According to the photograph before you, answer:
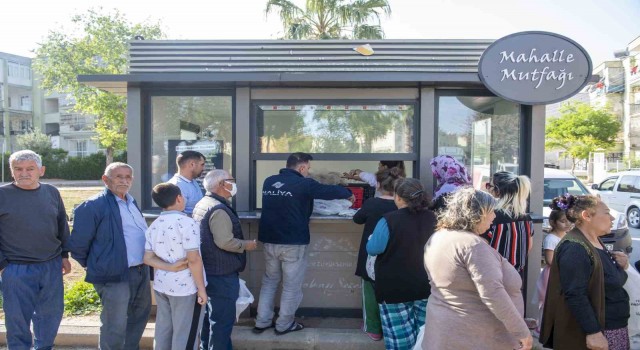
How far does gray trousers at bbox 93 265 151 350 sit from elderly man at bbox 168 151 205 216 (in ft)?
2.29

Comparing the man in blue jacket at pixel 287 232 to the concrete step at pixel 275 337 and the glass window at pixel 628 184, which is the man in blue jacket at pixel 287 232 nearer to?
the concrete step at pixel 275 337

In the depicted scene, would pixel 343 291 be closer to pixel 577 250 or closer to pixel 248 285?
pixel 248 285

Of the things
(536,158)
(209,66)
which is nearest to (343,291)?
(536,158)

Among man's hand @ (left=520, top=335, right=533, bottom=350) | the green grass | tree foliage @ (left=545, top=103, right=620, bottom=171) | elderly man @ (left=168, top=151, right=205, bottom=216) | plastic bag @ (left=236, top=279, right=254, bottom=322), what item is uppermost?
tree foliage @ (left=545, top=103, right=620, bottom=171)

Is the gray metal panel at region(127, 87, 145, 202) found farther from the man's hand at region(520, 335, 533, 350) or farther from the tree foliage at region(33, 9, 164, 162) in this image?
the tree foliage at region(33, 9, 164, 162)

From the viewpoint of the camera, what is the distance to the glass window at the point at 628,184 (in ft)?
43.1

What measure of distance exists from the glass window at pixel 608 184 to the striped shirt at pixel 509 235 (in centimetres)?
1282

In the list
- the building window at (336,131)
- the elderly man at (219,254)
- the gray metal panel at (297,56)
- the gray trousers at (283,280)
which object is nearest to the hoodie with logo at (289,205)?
the gray trousers at (283,280)

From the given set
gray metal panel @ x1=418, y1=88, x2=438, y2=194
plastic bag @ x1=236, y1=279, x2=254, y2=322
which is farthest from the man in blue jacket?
gray metal panel @ x1=418, y1=88, x2=438, y2=194

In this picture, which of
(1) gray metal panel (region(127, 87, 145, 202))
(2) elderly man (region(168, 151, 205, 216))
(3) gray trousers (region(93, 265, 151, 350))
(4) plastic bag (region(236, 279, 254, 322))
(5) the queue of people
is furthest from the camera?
(1) gray metal panel (region(127, 87, 145, 202))

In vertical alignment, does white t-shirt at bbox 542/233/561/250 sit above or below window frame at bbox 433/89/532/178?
below

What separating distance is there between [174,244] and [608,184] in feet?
48.5

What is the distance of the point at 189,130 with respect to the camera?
5020mm

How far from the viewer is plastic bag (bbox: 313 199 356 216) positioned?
461 cm
